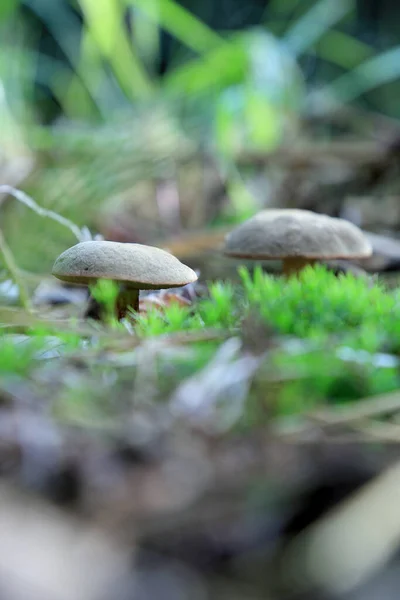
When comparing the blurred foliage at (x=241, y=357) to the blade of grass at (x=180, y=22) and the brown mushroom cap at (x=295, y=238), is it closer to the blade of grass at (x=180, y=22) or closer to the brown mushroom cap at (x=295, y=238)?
the brown mushroom cap at (x=295, y=238)

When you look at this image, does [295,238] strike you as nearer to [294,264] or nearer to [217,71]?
[294,264]

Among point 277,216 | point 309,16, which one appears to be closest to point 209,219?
point 277,216

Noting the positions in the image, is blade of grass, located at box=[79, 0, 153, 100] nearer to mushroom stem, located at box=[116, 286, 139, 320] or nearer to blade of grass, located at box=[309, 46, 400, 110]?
blade of grass, located at box=[309, 46, 400, 110]

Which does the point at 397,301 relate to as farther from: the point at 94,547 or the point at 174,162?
the point at 174,162

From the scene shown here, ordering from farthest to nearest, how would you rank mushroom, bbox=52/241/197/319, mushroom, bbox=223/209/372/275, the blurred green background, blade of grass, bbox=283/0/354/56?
1. blade of grass, bbox=283/0/354/56
2. the blurred green background
3. mushroom, bbox=223/209/372/275
4. mushroom, bbox=52/241/197/319

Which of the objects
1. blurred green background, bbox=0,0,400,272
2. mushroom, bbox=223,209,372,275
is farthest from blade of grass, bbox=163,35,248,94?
mushroom, bbox=223,209,372,275

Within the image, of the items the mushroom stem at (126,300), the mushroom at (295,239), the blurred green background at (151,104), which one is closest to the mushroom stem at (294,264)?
the mushroom at (295,239)

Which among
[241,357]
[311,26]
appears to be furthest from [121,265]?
[311,26]
